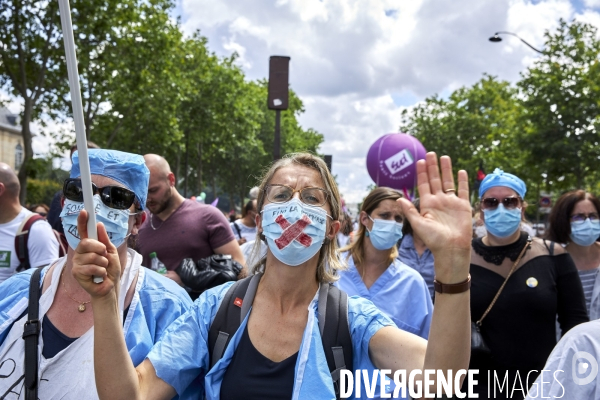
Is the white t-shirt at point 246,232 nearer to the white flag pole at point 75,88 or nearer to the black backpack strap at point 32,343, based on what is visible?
the black backpack strap at point 32,343

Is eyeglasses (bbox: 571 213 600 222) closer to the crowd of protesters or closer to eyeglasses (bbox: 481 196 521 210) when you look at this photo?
eyeglasses (bbox: 481 196 521 210)

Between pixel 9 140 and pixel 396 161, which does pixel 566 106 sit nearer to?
pixel 396 161

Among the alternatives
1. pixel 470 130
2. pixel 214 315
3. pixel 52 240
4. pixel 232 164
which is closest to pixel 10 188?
pixel 52 240

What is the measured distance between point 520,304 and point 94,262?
2.66 metres

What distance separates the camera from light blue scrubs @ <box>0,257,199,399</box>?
2.19m

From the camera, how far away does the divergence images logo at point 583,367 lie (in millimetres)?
1576

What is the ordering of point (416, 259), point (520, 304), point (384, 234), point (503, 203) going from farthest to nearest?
point (416, 259) < point (384, 234) < point (503, 203) < point (520, 304)

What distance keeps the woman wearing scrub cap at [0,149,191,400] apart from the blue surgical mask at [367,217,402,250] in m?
1.92

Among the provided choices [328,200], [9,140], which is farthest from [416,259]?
[9,140]

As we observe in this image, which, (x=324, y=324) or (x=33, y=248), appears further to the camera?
(x=33, y=248)

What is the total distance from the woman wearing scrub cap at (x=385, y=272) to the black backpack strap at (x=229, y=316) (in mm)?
1613

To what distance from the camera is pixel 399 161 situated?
9.98 metres

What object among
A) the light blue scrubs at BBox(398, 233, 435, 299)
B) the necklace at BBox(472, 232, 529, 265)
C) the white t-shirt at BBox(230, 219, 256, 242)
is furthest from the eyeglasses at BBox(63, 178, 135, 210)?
the white t-shirt at BBox(230, 219, 256, 242)

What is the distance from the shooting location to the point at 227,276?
389 centimetres
